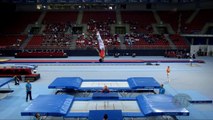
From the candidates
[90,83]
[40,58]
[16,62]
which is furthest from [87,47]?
[90,83]

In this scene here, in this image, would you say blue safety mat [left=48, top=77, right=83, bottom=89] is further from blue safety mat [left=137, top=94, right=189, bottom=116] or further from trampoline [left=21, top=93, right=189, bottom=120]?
blue safety mat [left=137, top=94, right=189, bottom=116]

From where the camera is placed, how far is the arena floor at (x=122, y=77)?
57.4 feet

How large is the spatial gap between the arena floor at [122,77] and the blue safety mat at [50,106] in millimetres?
1192

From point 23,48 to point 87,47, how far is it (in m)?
11.0

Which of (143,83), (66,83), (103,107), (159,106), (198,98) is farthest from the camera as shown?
(66,83)

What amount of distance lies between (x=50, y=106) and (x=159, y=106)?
6.06 m

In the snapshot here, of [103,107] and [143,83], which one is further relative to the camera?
[143,83]

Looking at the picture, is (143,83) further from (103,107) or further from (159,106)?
(159,106)

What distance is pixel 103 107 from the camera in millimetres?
16062

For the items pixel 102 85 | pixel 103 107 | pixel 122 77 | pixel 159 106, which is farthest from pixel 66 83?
pixel 159 106

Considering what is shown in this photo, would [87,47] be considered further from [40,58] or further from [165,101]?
[165,101]

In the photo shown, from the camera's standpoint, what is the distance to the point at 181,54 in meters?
44.4

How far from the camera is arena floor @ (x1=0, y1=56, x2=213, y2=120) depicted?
17.5 meters

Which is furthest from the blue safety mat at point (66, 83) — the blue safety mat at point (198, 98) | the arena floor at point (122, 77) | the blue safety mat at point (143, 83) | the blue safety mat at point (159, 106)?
the blue safety mat at point (198, 98)
